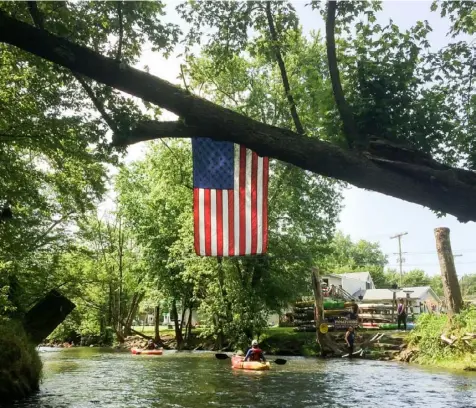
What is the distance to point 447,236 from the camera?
23125 millimetres

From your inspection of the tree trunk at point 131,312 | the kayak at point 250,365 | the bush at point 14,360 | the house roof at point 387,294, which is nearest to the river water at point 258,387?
the kayak at point 250,365

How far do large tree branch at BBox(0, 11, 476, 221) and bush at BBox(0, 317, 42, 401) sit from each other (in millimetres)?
9106

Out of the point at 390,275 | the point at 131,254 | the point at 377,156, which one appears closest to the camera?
the point at 377,156

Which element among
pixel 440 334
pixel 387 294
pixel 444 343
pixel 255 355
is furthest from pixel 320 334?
pixel 387 294

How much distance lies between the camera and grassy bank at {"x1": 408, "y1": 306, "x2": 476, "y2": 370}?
20797 millimetres

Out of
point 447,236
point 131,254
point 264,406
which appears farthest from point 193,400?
point 131,254

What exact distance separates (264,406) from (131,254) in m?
33.4

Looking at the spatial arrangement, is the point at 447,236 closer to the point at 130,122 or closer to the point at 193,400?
the point at 193,400

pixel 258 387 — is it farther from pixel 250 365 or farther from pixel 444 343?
pixel 444 343

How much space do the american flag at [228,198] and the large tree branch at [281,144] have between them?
103 cm

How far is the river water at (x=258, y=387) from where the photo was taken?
13.4 meters

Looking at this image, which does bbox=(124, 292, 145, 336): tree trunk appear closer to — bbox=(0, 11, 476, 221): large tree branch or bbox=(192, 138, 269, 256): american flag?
bbox=(192, 138, 269, 256): american flag

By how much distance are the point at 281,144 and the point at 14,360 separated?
10.5m

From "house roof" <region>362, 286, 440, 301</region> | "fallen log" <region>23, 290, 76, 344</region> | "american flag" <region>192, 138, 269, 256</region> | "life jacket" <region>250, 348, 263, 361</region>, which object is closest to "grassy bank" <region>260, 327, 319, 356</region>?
"life jacket" <region>250, 348, 263, 361</region>
